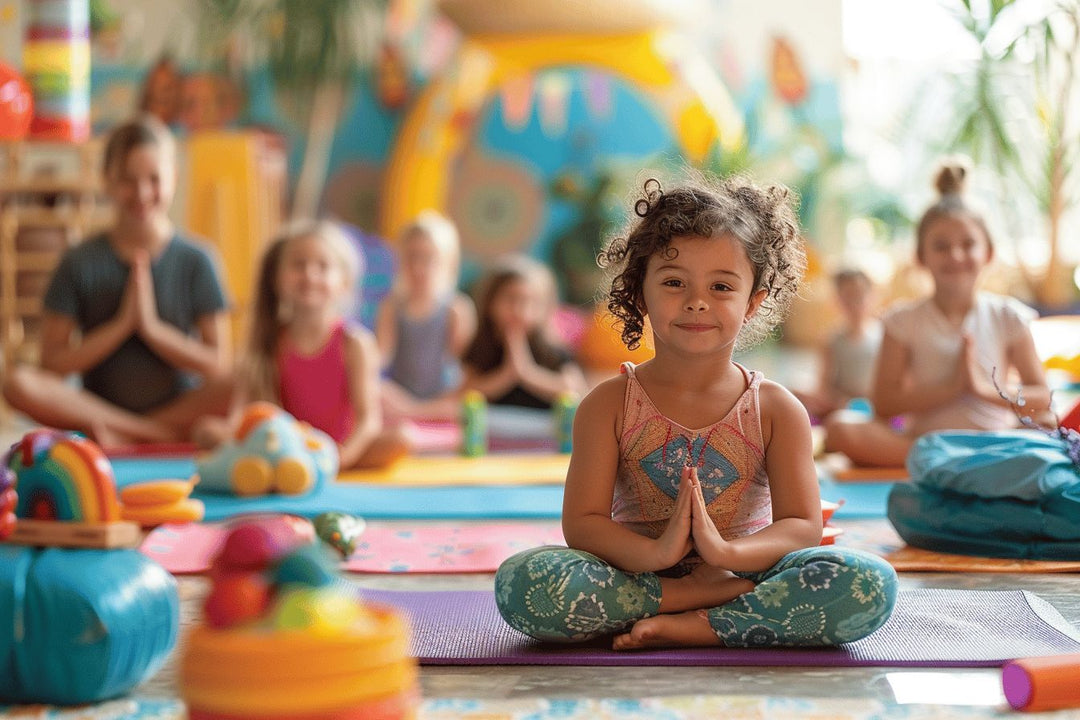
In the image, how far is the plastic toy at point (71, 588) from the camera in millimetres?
1444

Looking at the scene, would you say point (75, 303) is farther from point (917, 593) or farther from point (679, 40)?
point (679, 40)

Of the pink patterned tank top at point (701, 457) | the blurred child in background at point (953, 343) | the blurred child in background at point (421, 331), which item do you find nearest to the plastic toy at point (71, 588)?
the pink patterned tank top at point (701, 457)

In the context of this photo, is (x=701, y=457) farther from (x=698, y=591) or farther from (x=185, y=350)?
(x=185, y=350)

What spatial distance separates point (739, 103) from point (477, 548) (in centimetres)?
537

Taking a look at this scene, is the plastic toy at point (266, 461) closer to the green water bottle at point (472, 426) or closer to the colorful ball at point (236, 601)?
the green water bottle at point (472, 426)

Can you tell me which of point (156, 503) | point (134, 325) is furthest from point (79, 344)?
point (156, 503)

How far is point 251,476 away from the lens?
116 inches

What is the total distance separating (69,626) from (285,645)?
478 millimetres

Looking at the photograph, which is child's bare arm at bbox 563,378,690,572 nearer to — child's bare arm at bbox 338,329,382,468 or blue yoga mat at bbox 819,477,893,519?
blue yoga mat at bbox 819,477,893,519

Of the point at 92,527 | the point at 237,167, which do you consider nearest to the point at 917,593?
the point at 92,527

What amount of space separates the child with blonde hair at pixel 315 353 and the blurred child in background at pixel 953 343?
4.24ft

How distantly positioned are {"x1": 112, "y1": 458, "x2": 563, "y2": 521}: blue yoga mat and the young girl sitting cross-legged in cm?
95

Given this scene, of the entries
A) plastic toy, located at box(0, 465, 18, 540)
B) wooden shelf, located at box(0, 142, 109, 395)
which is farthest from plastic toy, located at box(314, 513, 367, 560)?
wooden shelf, located at box(0, 142, 109, 395)

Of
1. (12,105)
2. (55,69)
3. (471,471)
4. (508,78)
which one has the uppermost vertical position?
(508,78)
